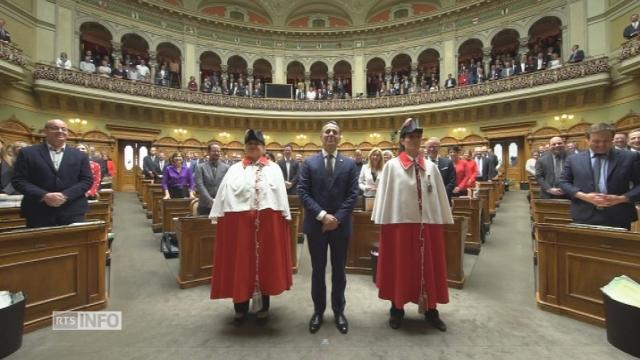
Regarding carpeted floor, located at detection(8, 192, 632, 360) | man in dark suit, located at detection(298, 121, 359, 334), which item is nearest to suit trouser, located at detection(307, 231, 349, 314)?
man in dark suit, located at detection(298, 121, 359, 334)

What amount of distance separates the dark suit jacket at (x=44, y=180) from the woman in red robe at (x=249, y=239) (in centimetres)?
164

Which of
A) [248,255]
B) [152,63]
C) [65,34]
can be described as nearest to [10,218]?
[248,255]

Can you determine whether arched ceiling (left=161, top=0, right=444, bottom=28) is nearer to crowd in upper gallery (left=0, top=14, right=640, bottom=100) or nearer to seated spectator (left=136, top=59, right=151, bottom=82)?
crowd in upper gallery (left=0, top=14, right=640, bottom=100)

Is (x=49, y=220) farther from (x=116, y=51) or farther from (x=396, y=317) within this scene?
(x=116, y=51)

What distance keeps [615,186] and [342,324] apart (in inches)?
117

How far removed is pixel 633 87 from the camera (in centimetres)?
1061

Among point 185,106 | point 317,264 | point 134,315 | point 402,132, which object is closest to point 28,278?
point 134,315

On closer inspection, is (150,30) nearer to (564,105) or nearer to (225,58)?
(225,58)

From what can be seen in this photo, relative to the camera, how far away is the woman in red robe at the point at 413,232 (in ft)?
8.85

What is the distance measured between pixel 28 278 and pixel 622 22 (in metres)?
17.4

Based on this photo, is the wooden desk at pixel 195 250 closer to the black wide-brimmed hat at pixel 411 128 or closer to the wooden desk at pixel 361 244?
the wooden desk at pixel 361 244

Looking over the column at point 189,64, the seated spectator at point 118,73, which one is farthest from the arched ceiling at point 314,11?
the seated spectator at point 118,73

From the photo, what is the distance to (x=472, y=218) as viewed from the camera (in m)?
5.29

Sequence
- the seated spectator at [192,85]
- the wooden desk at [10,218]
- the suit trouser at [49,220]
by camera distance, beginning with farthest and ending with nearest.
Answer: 1. the seated spectator at [192,85]
2. the wooden desk at [10,218]
3. the suit trouser at [49,220]
